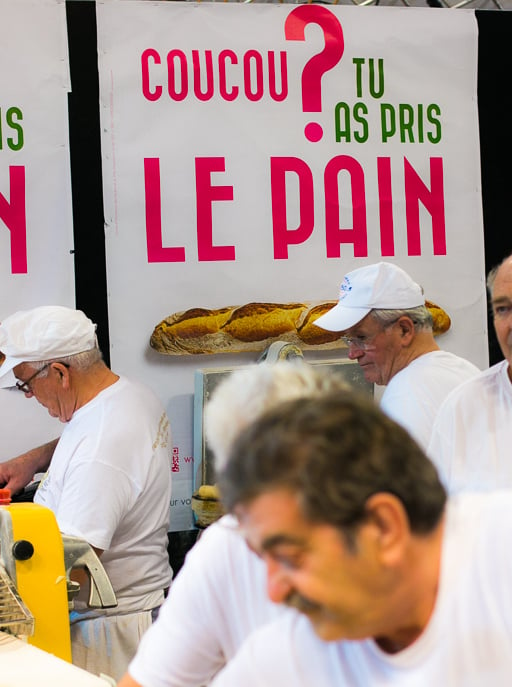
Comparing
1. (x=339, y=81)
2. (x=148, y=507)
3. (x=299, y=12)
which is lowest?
(x=148, y=507)

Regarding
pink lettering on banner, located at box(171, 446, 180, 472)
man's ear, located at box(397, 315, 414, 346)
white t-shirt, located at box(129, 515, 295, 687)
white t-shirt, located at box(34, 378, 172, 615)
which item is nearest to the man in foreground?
white t-shirt, located at box(129, 515, 295, 687)

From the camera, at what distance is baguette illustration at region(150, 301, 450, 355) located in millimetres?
3557

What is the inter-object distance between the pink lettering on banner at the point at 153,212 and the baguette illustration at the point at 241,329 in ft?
0.73

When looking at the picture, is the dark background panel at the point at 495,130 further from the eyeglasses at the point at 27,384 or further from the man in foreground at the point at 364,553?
the man in foreground at the point at 364,553

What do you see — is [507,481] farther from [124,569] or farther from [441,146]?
[441,146]

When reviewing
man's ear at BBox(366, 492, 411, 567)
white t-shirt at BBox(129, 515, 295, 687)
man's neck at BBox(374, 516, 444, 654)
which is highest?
man's ear at BBox(366, 492, 411, 567)

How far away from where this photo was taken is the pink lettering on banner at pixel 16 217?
3.50 m

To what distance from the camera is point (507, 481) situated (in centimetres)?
225

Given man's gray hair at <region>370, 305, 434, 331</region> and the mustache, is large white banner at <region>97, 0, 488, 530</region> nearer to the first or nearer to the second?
man's gray hair at <region>370, 305, 434, 331</region>

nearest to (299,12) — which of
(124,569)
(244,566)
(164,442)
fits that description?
(164,442)

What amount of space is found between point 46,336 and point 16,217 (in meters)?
0.71

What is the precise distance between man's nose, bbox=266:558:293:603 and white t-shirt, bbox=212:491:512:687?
0.13m

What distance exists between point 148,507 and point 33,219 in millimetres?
1209

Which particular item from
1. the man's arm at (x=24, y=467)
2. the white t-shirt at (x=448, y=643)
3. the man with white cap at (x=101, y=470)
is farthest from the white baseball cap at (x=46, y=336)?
the white t-shirt at (x=448, y=643)
